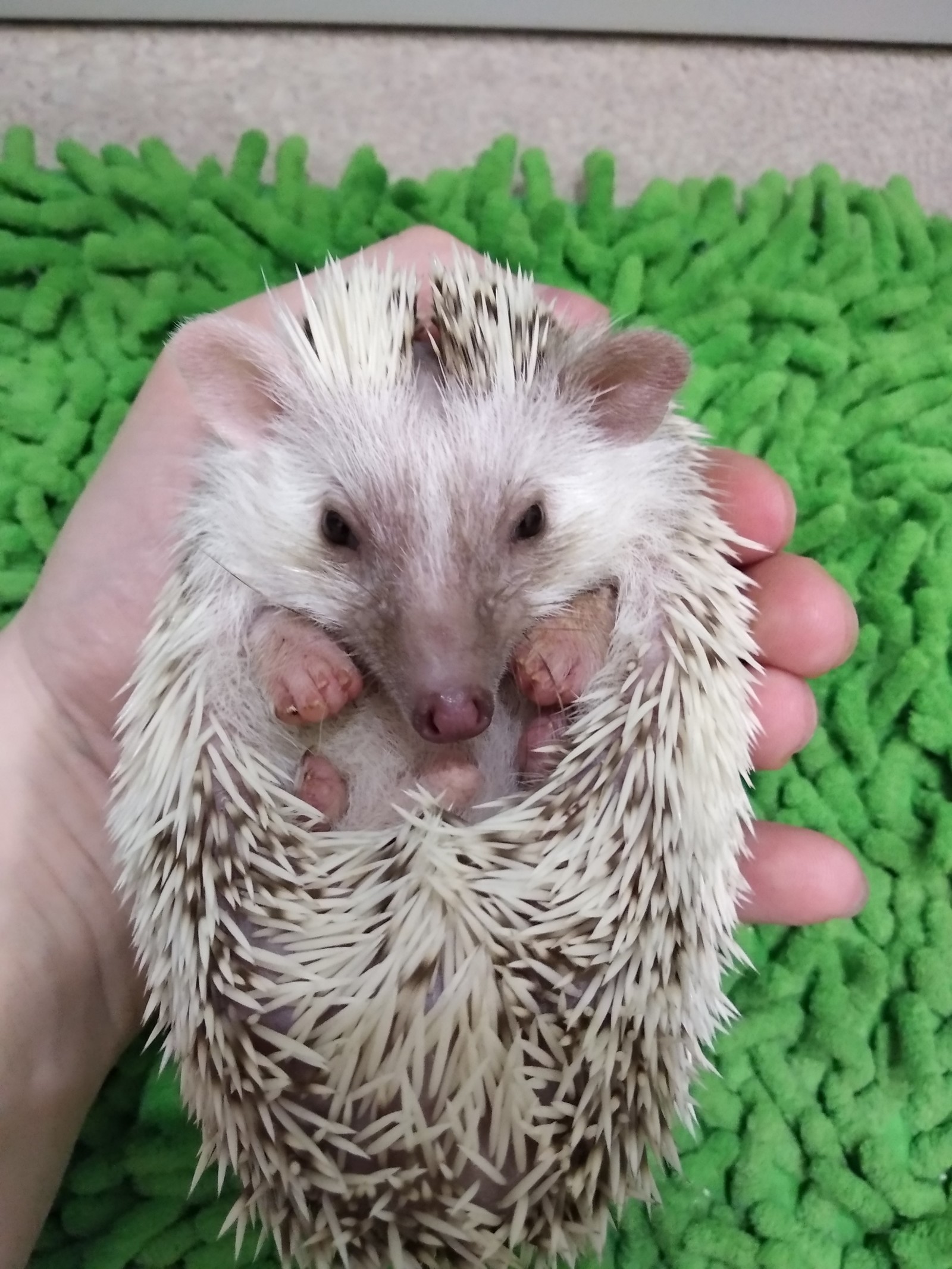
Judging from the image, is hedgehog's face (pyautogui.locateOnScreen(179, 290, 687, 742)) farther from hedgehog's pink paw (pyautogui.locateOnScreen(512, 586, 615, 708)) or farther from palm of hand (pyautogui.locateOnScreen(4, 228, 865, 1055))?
palm of hand (pyautogui.locateOnScreen(4, 228, 865, 1055))

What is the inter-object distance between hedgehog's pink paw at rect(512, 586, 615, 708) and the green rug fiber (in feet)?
1.95

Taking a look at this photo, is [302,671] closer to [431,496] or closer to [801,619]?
[431,496]

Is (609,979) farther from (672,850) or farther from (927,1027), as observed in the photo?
(927,1027)

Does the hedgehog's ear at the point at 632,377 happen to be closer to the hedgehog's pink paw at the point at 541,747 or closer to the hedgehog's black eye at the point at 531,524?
the hedgehog's black eye at the point at 531,524

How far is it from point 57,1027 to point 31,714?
39cm

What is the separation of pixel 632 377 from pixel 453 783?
428 mm

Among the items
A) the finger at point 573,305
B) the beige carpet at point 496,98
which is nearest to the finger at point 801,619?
the finger at point 573,305

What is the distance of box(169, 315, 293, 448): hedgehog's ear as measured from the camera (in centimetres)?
99

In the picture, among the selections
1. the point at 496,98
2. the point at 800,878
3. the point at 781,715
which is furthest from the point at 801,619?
the point at 496,98

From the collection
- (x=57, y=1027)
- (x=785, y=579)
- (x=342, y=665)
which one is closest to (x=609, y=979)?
(x=342, y=665)

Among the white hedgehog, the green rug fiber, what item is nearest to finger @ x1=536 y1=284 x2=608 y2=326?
the green rug fiber

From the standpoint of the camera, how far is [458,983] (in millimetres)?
809

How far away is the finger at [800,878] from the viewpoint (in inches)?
50.9

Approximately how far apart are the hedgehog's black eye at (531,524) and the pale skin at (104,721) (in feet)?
1.01
